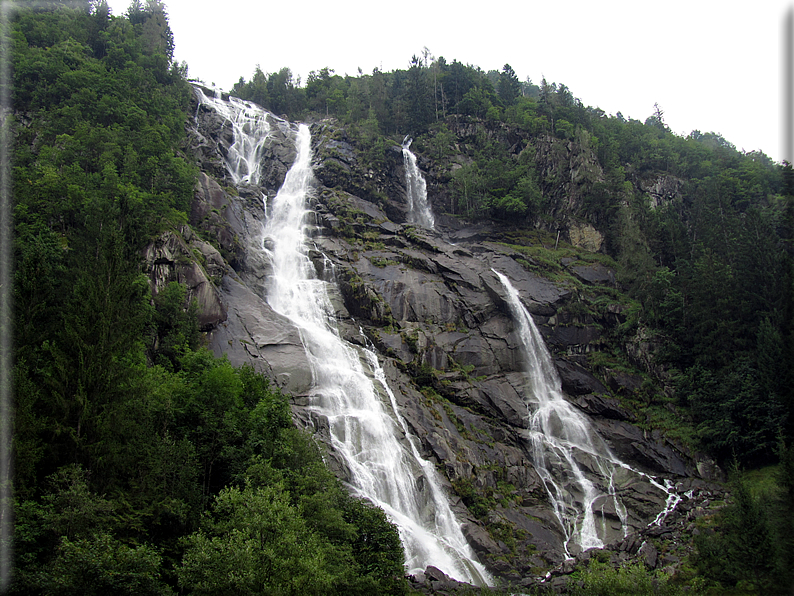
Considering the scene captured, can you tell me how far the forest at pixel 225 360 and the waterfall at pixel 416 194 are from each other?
→ 3398 millimetres

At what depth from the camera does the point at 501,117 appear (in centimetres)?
7594

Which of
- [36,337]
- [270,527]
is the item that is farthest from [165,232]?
[270,527]

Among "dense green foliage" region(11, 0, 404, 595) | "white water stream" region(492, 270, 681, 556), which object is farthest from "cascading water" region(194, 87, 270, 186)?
"white water stream" region(492, 270, 681, 556)

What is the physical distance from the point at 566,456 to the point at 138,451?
29883mm

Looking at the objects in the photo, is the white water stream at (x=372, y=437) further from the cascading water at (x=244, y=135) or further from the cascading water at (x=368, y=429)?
the cascading water at (x=244, y=135)

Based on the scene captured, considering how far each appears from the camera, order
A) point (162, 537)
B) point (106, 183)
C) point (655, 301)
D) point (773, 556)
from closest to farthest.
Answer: point (162, 537)
point (773, 556)
point (106, 183)
point (655, 301)

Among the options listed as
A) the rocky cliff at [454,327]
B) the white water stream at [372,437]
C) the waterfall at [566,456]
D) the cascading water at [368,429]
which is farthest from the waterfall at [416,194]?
the waterfall at [566,456]

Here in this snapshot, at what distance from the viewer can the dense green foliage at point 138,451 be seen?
14.8 metres

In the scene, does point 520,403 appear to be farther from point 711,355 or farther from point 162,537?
point 162,537

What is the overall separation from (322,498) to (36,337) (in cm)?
1288

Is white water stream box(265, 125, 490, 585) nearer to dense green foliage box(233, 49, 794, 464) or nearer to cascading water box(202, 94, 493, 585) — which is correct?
cascading water box(202, 94, 493, 585)

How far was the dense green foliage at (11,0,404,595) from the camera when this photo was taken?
14.8 meters

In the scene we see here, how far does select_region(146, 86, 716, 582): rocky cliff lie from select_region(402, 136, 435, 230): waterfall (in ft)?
6.24

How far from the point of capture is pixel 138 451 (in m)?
19.0
